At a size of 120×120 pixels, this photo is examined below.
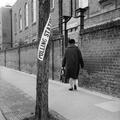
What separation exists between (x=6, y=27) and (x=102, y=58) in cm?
3221

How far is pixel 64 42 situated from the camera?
10.9m

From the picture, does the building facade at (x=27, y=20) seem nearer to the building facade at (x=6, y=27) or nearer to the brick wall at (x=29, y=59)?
the brick wall at (x=29, y=59)

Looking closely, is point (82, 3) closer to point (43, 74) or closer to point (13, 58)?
point (43, 74)

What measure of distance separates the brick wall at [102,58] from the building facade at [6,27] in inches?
1184

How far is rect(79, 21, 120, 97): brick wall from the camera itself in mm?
7121

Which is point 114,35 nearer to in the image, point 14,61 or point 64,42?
point 64,42

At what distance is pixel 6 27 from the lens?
37.9 m

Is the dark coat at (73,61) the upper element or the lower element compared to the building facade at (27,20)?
lower

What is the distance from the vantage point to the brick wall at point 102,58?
7.12 m

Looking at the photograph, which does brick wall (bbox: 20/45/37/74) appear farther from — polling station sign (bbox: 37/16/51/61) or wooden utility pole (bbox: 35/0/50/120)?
polling station sign (bbox: 37/16/51/61)

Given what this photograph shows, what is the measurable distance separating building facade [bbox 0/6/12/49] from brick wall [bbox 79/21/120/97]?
30066 millimetres

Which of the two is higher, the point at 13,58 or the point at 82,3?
the point at 82,3

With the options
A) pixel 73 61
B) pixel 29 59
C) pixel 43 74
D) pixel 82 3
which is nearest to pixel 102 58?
pixel 73 61

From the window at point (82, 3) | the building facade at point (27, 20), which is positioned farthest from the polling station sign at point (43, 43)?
the building facade at point (27, 20)
